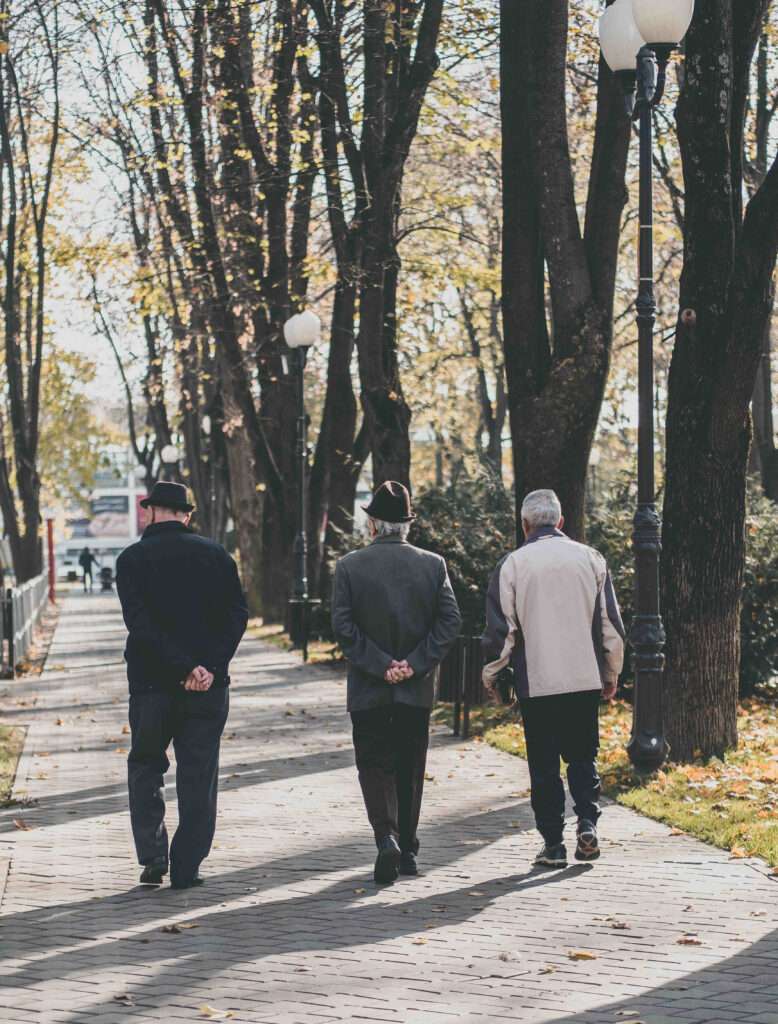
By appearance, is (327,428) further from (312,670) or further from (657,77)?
(657,77)

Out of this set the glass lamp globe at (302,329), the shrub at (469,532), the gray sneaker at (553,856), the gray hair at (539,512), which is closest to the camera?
the gray sneaker at (553,856)

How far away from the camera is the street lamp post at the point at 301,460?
23281mm

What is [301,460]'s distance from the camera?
25.4 m

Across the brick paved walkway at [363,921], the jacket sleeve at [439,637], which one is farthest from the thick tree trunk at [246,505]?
the jacket sleeve at [439,637]

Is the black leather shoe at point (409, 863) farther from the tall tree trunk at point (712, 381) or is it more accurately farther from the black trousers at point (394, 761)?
the tall tree trunk at point (712, 381)

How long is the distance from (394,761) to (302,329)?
15356mm

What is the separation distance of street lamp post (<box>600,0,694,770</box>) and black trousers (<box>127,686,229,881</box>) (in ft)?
12.1

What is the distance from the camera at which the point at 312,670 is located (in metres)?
21.3

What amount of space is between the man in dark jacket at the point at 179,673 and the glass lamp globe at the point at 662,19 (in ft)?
15.7

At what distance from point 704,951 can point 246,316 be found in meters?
24.4

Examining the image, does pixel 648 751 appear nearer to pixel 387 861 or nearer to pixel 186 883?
pixel 387 861

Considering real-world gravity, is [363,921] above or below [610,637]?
below

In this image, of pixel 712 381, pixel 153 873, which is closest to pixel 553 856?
pixel 153 873

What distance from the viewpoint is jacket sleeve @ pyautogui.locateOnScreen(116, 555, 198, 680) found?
8031mm
